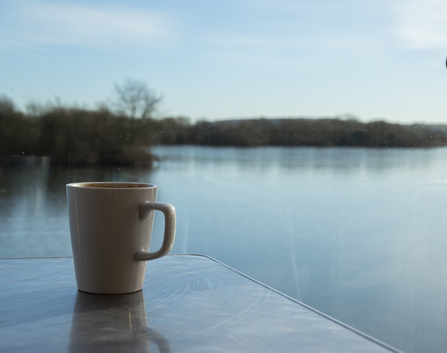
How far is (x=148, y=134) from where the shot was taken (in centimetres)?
164

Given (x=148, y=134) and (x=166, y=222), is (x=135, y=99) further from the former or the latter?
(x=166, y=222)

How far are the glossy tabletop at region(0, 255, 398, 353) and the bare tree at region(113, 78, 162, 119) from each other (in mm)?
1214

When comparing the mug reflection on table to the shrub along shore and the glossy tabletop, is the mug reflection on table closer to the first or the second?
the glossy tabletop

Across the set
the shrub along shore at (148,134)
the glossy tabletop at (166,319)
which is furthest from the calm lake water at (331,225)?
the glossy tabletop at (166,319)

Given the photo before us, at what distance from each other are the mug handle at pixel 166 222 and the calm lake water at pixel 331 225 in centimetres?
125

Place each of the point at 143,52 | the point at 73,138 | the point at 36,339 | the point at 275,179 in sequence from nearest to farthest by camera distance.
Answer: the point at 36,339, the point at 73,138, the point at 143,52, the point at 275,179

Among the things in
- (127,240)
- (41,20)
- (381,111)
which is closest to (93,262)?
(127,240)

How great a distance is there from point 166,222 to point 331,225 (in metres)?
1.70

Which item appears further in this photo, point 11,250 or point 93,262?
point 11,250

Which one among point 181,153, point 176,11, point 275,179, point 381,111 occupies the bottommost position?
point 275,179

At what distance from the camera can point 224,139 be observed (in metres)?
1.72

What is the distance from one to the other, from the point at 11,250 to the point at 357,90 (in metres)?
1.58

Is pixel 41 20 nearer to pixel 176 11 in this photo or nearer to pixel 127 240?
pixel 176 11

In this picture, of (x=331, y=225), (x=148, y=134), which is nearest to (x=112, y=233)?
(x=148, y=134)
